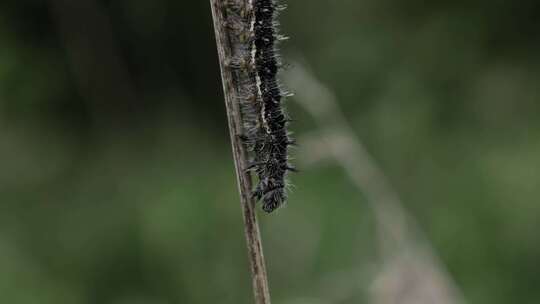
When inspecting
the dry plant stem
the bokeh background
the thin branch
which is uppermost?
the dry plant stem

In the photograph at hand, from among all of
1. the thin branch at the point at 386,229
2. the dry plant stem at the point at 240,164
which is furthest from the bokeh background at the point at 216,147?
the dry plant stem at the point at 240,164

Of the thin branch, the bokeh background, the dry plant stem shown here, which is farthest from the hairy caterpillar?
the bokeh background

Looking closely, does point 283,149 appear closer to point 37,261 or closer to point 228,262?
point 228,262

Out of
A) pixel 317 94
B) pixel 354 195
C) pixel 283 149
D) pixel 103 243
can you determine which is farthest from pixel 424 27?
pixel 283 149

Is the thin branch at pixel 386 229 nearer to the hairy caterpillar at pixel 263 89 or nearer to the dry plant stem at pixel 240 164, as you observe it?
the hairy caterpillar at pixel 263 89

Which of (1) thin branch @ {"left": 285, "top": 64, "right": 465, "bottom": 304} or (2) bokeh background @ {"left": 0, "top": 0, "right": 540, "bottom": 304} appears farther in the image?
(2) bokeh background @ {"left": 0, "top": 0, "right": 540, "bottom": 304}

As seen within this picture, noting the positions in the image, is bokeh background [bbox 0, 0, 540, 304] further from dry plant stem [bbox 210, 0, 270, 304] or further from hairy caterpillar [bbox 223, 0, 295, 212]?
dry plant stem [bbox 210, 0, 270, 304]
